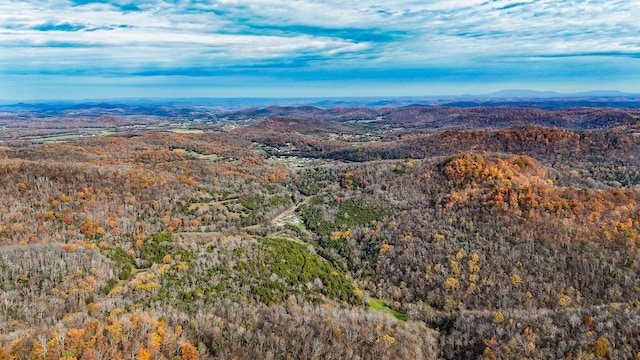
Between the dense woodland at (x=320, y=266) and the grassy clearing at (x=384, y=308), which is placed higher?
the dense woodland at (x=320, y=266)

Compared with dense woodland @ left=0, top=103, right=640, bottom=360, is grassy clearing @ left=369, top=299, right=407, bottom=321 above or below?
below

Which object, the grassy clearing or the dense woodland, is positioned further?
the grassy clearing

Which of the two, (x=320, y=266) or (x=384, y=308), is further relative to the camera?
(x=320, y=266)

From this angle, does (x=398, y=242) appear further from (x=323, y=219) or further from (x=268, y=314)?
(x=268, y=314)

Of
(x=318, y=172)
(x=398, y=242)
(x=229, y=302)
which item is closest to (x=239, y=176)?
(x=318, y=172)
